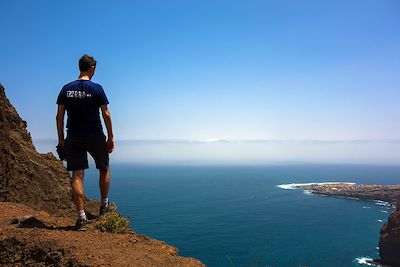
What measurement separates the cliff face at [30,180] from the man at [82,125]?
3.71m

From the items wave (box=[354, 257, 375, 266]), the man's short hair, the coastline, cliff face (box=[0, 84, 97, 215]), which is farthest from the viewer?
the coastline

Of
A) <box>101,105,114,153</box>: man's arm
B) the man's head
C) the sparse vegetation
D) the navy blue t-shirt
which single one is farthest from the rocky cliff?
the man's head

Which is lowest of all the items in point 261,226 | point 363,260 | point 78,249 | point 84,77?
point 363,260

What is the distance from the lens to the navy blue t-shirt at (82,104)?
21.5 feet

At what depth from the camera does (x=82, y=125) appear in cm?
671

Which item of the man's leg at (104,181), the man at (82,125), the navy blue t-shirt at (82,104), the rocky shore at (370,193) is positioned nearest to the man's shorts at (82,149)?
the man at (82,125)

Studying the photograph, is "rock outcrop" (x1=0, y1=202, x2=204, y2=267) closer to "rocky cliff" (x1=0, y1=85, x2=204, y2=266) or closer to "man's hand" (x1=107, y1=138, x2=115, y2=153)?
"rocky cliff" (x1=0, y1=85, x2=204, y2=266)

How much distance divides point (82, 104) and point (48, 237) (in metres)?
2.44

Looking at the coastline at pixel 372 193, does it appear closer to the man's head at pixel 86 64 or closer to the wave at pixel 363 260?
the wave at pixel 363 260

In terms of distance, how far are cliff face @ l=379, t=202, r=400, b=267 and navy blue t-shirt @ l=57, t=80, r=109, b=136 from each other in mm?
66826

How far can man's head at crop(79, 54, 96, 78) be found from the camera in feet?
22.4

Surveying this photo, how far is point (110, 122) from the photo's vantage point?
22.1 ft

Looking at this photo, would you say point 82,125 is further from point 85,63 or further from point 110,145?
point 85,63

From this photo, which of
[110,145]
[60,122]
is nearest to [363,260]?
[110,145]
